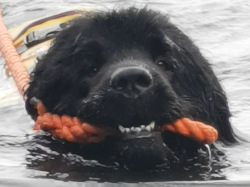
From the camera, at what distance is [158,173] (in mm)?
4957

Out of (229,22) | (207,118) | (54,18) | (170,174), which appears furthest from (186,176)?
(229,22)

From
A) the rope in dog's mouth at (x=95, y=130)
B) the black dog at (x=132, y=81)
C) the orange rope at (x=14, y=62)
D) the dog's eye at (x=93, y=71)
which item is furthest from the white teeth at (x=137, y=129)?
the orange rope at (x=14, y=62)

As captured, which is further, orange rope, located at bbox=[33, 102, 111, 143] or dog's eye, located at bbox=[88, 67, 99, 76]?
dog's eye, located at bbox=[88, 67, 99, 76]

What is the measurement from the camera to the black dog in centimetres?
474

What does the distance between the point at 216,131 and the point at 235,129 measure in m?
0.77

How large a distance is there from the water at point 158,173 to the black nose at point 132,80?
1.69 ft

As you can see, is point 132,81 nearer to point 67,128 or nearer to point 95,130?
point 95,130

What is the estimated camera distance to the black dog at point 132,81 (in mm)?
4738

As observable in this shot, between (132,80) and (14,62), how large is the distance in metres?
2.08

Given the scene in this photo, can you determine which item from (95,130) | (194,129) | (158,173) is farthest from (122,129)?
(194,129)

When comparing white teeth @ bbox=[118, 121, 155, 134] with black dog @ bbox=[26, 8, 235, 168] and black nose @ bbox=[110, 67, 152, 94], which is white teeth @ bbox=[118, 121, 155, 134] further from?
black nose @ bbox=[110, 67, 152, 94]

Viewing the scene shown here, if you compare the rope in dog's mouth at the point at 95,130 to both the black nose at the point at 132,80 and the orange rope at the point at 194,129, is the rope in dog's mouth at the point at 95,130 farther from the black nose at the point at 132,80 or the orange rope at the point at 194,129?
the black nose at the point at 132,80

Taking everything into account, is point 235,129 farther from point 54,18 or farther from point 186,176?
point 54,18

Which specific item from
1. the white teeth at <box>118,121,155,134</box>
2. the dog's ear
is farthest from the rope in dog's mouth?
the dog's ear
